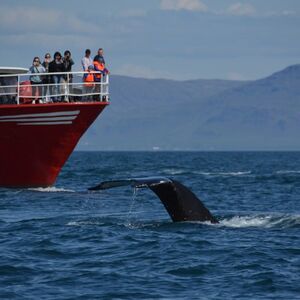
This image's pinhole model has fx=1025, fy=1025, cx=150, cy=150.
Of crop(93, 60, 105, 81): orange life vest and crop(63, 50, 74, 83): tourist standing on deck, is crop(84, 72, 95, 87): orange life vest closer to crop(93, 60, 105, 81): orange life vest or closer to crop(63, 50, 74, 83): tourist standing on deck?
crop(93, 60, 105, 81): orange life vest

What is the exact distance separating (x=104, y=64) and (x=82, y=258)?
1758 cm

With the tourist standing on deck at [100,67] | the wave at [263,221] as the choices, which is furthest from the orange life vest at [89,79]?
the wave at [263,221]

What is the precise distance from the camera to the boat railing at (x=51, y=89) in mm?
35531

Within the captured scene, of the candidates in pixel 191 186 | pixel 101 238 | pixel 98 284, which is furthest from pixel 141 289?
pixel 191 186

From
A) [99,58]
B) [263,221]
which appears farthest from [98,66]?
[263,221]

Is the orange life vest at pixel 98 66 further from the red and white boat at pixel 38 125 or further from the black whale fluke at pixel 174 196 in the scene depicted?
the black whale fluke at pixel 174 196

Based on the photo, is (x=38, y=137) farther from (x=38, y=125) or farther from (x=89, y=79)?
(x=89, y=79)

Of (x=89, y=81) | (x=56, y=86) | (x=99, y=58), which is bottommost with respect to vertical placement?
(x=56, y=86)

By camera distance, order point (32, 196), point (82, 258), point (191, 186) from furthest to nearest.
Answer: point (191, 186) < point (32, 196) < point (82, 258)

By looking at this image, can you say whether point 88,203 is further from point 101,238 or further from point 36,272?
point 36,272

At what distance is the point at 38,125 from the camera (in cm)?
3650

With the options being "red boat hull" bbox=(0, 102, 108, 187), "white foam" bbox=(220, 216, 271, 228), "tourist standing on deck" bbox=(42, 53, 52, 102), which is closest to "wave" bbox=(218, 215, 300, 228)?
"white foam" bbox=(220, 216, 271, 228)

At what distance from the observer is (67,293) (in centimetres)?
1556

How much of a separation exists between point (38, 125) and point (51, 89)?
141 centimetres
